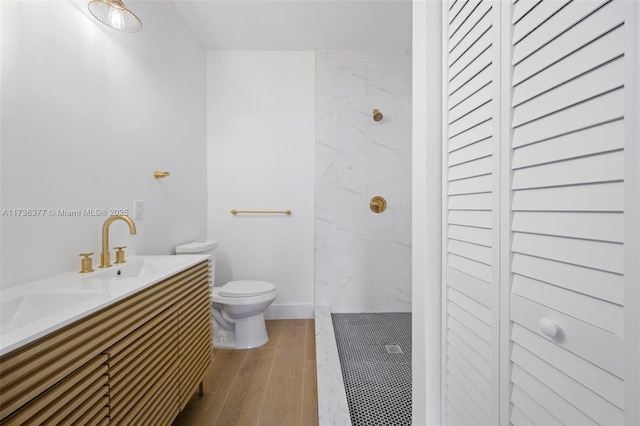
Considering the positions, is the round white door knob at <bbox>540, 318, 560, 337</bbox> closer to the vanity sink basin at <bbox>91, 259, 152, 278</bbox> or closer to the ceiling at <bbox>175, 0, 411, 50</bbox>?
the vanity sink basin at <bbox>91, 259, 152, 278</bbox>

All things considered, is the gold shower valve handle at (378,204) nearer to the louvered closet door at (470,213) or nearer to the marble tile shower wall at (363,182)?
the marble tile shower wall at (363,182)

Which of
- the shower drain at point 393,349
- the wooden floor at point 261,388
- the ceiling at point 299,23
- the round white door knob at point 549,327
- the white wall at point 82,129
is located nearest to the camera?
the round white door knob at point 549,327

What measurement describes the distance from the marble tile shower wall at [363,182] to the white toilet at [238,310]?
0.67 m

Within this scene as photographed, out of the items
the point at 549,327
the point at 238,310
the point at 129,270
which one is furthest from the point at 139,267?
the point at 549,327

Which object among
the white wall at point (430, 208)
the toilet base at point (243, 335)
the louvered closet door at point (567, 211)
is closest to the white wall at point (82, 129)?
the toilet base at point (243, 335)

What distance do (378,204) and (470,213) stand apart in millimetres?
1802

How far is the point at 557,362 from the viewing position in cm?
55

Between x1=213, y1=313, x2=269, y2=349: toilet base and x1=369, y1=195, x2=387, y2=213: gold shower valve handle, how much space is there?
1.35 metres

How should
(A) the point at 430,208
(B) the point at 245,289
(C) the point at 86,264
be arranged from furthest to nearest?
(B) the point at 245,289 → (C) the point at 86,264 → (A) the point at 430,208

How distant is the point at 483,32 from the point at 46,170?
1530 millimetres

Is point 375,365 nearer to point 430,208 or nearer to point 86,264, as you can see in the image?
point 430,208

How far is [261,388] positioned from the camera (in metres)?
1.66

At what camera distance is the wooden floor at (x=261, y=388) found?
1433mm

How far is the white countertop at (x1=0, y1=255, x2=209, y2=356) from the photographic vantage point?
634mm
